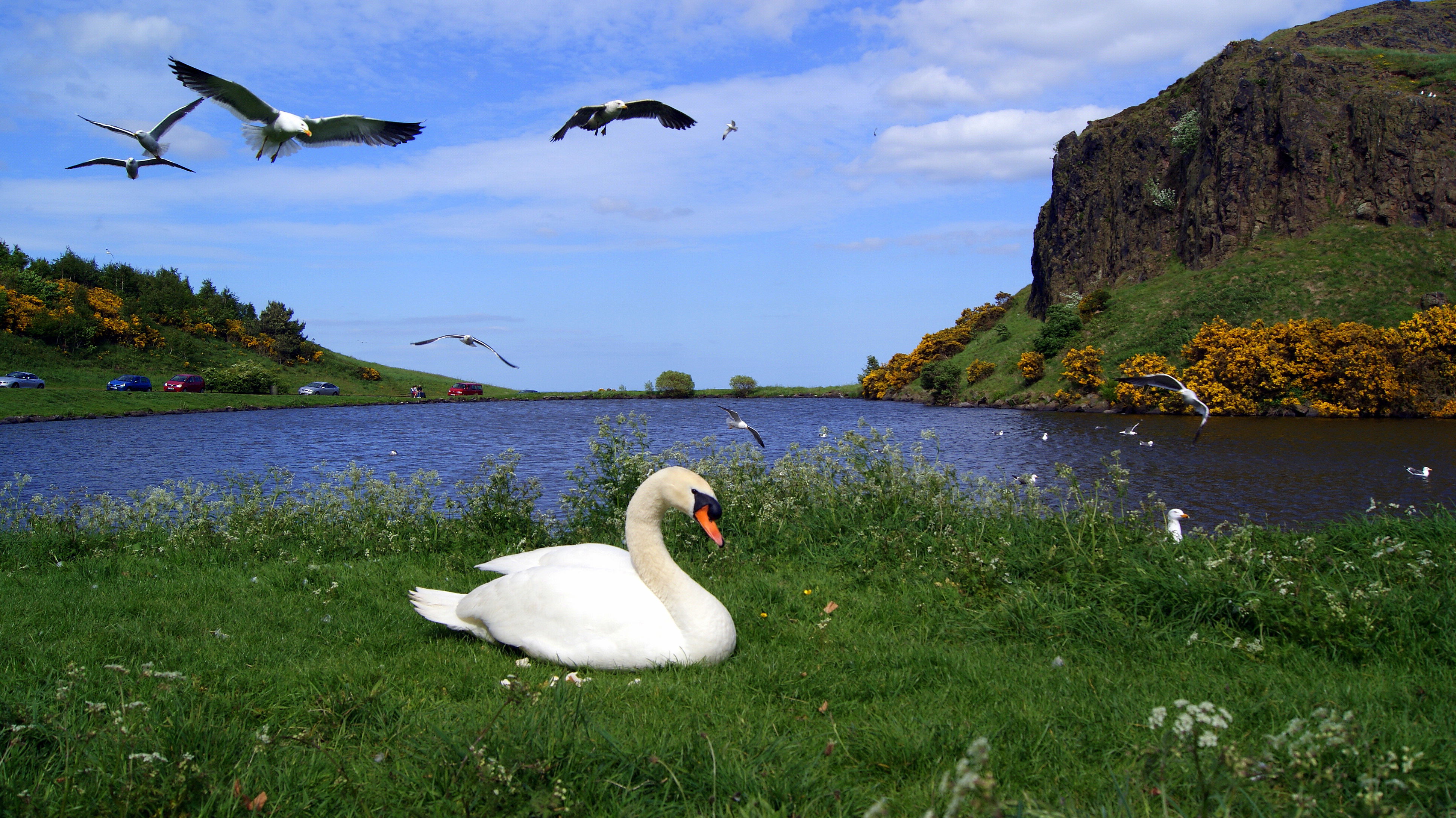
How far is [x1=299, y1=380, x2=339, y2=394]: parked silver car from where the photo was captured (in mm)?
80188

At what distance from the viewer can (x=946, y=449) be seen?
33.5 meters

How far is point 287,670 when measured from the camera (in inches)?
186

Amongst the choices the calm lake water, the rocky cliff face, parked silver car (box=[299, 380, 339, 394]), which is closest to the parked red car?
the calm lake water

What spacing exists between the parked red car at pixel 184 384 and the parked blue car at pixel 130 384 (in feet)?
4.61

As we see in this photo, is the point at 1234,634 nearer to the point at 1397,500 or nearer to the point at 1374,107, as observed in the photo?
the point at 1397,500

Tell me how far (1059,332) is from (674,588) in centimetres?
7217

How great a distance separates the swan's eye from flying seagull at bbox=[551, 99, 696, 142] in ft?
29.1

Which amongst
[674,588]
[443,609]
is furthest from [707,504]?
[443,609]

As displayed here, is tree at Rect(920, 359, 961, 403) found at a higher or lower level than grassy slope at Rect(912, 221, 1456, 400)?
lower

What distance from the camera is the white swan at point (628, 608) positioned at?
4973mm

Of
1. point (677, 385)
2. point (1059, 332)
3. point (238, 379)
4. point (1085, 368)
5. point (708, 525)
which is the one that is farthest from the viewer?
point (677, 385)

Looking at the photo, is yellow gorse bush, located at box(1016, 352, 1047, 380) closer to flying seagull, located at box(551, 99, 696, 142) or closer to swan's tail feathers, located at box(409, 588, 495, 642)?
flying seagull, located at box(551, 99, 696, 142)

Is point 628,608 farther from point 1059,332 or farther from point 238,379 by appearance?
point 238,379

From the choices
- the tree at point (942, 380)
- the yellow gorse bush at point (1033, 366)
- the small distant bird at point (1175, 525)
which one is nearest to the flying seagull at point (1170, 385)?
the small distant bird at point (1175, 525)
